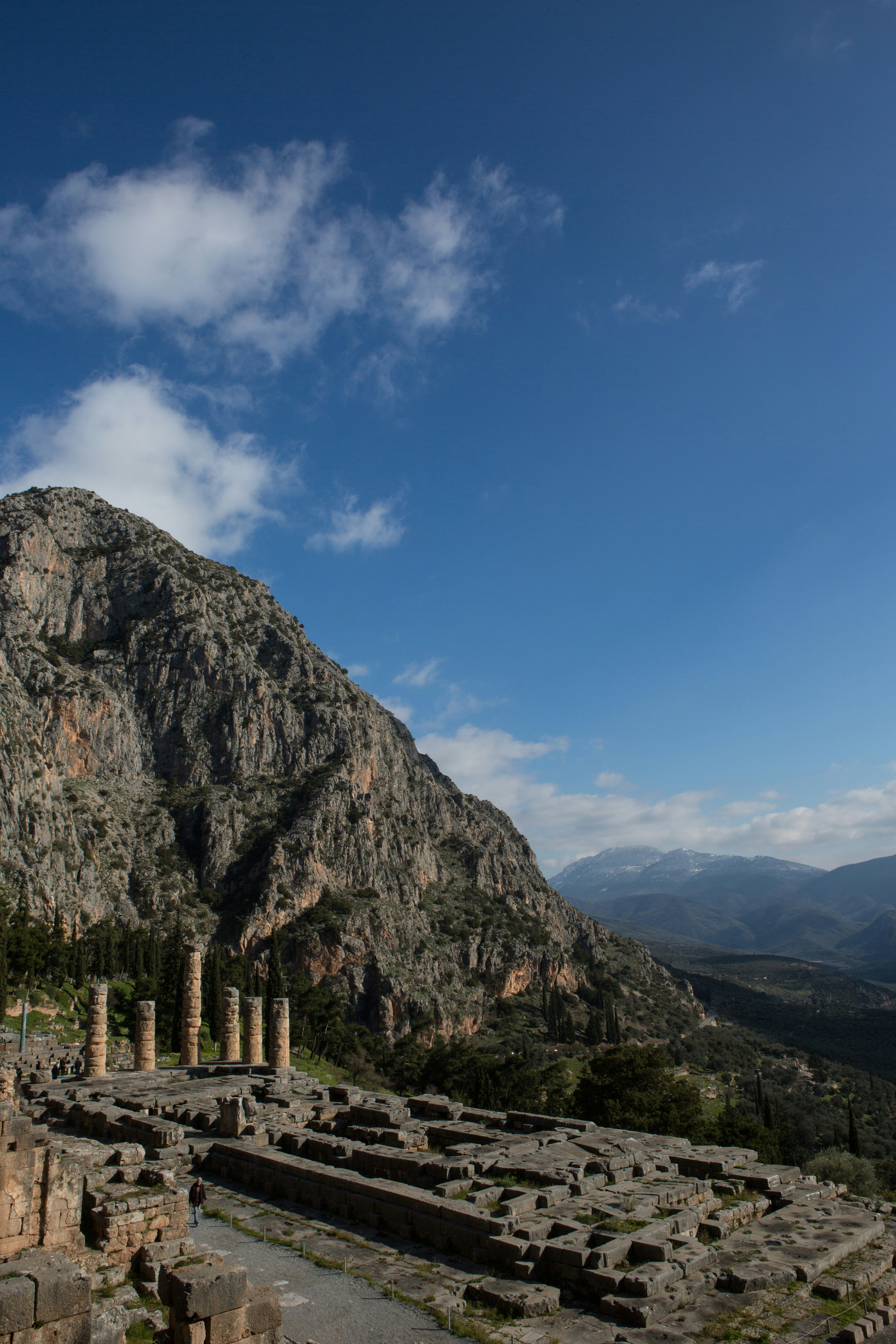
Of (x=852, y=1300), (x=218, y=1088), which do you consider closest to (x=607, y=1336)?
(x=852, y=1300)

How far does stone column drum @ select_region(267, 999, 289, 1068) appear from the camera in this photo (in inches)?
1468

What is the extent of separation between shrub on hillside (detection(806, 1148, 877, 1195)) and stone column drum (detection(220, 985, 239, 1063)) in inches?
1023

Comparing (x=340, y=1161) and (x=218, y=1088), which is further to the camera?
(x=218, y=1088)

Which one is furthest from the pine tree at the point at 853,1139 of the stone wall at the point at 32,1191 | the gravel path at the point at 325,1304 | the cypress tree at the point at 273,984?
the stone wall at the point at 32,1191

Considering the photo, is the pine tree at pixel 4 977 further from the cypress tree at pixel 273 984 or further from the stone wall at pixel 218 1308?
the stone wall at pixel 218 1308

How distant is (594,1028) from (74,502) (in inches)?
3817

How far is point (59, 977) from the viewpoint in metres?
59.6

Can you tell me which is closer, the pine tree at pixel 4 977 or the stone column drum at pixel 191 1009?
the stone column drum at pixel 191 1009

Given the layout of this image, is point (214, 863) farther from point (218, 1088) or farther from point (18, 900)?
point (218, 1088)

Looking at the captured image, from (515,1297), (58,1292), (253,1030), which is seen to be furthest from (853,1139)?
(58,1292)

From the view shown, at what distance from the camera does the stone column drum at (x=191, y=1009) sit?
1506 inches

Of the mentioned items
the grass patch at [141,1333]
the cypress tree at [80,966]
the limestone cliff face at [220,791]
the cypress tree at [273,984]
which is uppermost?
the limestone cliff face at [220,791]

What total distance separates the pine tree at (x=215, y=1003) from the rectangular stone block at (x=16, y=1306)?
47.5 meters

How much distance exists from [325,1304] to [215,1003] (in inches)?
1882
